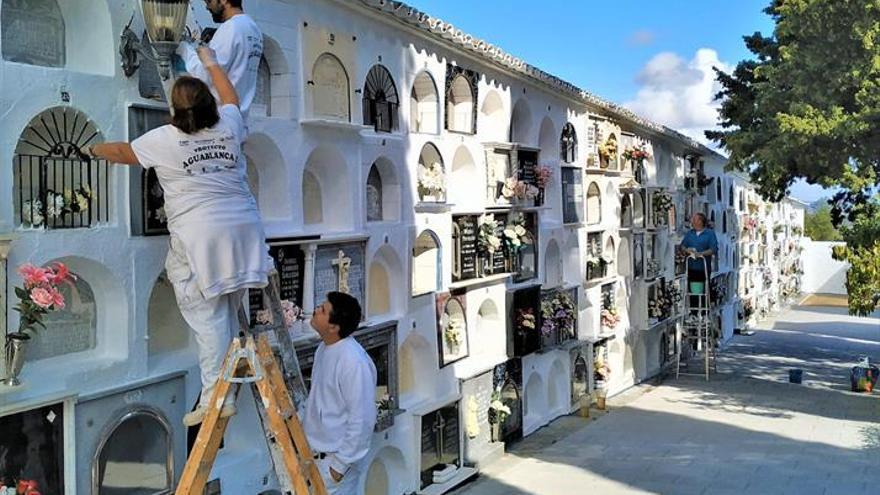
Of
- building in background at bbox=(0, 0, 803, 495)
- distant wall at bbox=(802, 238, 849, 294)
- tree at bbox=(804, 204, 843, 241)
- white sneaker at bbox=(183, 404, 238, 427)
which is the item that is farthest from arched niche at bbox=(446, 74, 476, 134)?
tree at bbox=(804, 204, 843, 241)

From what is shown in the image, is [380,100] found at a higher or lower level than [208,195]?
higher

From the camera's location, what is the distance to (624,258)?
1406 cm

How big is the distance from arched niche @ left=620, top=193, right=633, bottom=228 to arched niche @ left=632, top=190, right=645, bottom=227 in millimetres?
290

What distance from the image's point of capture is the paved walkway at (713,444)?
823 centimetres

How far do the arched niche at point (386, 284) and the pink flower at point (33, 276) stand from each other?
12.1 feet

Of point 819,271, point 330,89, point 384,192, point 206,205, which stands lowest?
point 819,271

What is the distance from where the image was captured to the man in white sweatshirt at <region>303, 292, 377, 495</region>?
3975 mm

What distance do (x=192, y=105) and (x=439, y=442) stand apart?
5.41 m

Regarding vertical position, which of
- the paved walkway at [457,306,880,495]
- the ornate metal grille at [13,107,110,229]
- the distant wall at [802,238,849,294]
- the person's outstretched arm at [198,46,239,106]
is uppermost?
the person's outstretched arm at [198,46,239,106]

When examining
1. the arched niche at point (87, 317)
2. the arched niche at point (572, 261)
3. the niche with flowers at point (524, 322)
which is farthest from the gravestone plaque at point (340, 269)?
the arched niche at point (572, 261)

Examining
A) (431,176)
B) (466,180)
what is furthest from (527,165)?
(431,176)

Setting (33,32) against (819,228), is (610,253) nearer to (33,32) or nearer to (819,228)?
(33,32)

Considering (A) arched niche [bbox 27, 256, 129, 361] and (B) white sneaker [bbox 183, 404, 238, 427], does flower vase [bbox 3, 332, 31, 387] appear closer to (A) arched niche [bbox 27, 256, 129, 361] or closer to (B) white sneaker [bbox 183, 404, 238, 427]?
(A) arched niche [bbox 27, 256, 129, 361]

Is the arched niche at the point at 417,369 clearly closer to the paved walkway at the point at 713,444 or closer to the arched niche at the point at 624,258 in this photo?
the paved walkway at the point at 713,444
